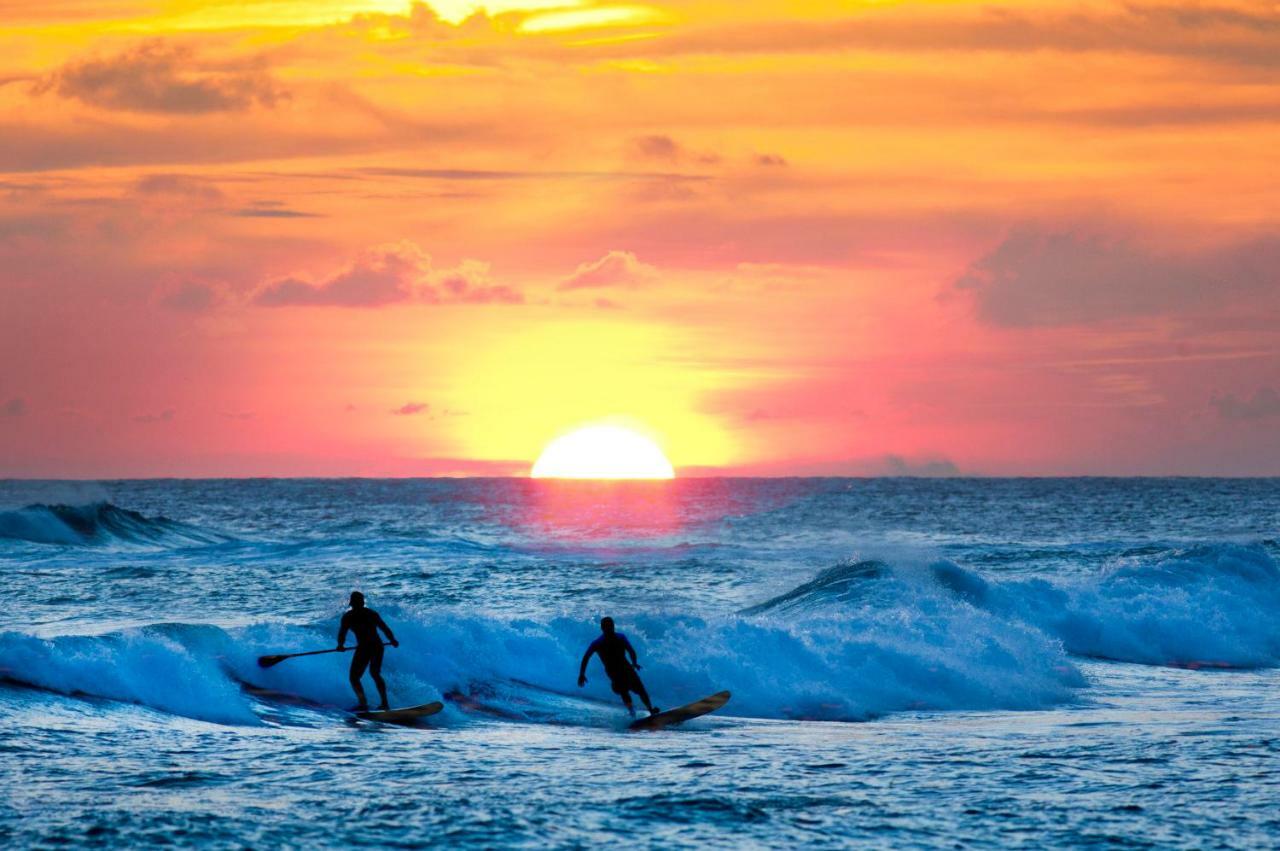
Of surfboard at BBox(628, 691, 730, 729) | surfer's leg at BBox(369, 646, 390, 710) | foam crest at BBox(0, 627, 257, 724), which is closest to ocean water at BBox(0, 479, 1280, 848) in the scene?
foam crest at BBox(0, 627, 257, 724)

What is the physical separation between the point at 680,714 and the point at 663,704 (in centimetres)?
303

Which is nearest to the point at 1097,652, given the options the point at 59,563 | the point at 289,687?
the point at 289,687

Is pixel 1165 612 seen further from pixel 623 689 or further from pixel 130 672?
pixel 130 672

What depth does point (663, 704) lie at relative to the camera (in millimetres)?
23734

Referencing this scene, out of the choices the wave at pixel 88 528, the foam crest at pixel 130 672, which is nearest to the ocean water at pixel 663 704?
the foam crest at pixel 130 672

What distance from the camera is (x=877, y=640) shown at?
2720cm

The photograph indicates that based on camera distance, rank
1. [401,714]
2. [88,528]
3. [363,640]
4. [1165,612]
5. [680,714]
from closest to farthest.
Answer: [401,714] → [680,714] → [363,640] → [1165,612] → [88,528]

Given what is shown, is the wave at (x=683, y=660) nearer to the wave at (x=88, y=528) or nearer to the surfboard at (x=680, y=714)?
the surfboard at (x=680, y=714)

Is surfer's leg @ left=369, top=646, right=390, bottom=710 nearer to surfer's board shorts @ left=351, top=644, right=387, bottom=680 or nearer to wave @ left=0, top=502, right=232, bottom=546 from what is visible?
surfer's board shorts @ left=351, top=644, right=387, bottom=680

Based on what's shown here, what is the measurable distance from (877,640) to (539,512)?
8898 cm

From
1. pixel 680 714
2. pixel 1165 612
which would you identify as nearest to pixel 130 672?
pixel 680 714

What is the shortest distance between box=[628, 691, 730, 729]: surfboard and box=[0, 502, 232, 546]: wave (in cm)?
4967

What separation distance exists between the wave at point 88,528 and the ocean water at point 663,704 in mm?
15732

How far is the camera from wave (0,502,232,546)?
215ft
